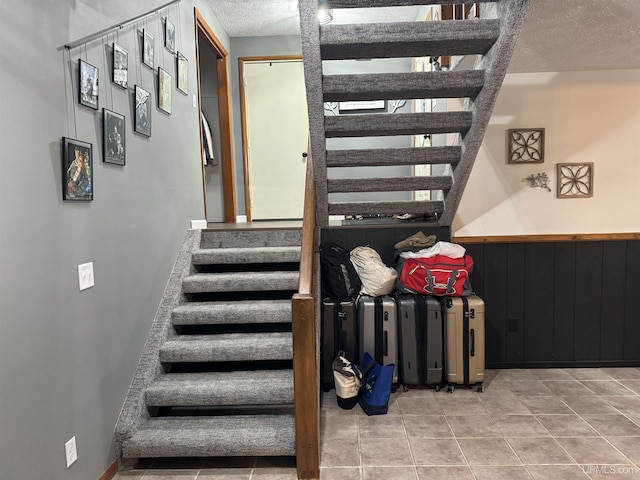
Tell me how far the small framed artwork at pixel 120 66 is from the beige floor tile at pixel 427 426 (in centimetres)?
256

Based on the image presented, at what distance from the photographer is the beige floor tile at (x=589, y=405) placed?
2707mm

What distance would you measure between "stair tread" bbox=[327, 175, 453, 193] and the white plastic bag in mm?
500

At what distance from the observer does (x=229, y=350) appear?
103 inches

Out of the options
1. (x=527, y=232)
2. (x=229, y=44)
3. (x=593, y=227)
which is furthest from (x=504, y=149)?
(x=229, y=44)

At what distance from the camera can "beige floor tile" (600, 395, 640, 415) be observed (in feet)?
8.92

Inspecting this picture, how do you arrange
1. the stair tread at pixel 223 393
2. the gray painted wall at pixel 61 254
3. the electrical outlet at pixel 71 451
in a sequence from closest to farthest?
1. the gray painted wall at pixel 61 254
2. the electrical outlet at pixel 71 451
3. the stair tread at pixel 223 393

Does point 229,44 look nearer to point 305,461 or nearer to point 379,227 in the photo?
point 379,227

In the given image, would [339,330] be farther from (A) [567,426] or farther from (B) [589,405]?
(B) [589,405]

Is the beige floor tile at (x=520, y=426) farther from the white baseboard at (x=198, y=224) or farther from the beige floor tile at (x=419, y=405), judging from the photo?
the white baseboard at (x=198, y=224)

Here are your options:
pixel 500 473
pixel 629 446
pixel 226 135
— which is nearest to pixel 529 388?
pixel 629 446

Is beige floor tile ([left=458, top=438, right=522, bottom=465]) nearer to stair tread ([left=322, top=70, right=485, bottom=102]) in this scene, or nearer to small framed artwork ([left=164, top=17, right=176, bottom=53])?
stair tread ([left=322, top=70, right=485, bottom=102])

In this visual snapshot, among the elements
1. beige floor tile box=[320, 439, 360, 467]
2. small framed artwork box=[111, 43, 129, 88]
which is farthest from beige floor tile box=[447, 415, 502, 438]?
small framed artwork box=[111, 43, 129, 88]

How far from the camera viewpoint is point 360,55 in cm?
222

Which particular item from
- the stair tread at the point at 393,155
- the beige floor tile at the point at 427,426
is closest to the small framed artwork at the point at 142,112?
the stair tread at the point at 393,155
